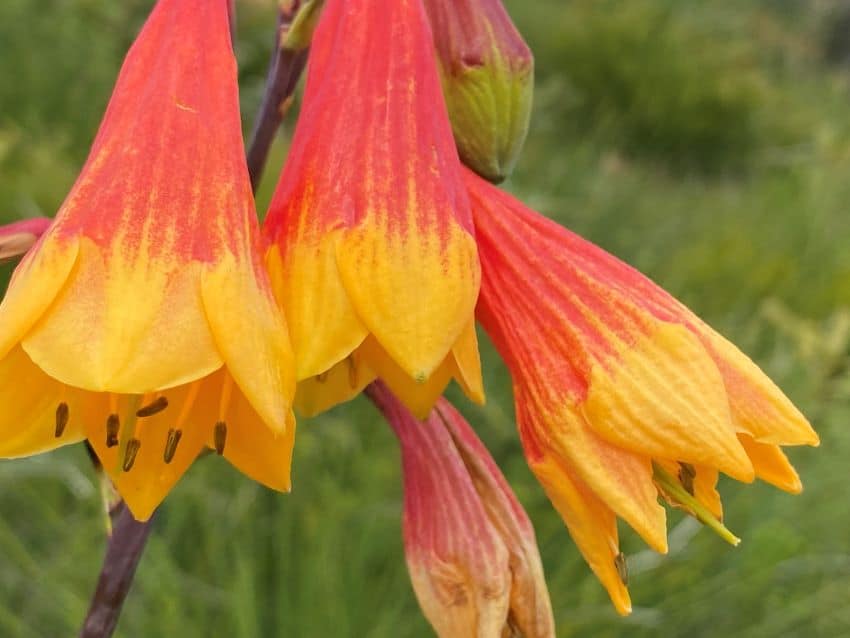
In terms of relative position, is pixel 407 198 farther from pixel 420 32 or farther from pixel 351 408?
pixel 351 408

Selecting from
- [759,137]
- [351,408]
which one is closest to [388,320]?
[351,408]

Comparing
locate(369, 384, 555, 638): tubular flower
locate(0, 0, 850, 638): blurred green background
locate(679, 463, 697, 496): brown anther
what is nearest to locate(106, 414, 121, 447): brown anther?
locate(369, 384, 555, 638): tubular flower

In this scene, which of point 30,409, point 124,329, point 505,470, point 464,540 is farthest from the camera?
point 505,470

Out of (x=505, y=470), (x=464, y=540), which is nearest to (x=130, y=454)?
(x=464, y=540)

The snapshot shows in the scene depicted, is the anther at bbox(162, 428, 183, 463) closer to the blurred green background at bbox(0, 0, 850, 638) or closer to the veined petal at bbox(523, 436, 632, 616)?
the veined petal at bbox(523, 436, 632, 616)

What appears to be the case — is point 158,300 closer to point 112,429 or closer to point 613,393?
point 112,429

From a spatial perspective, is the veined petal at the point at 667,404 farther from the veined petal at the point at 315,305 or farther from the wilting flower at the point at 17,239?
the wilting flower at the point at 17,239
